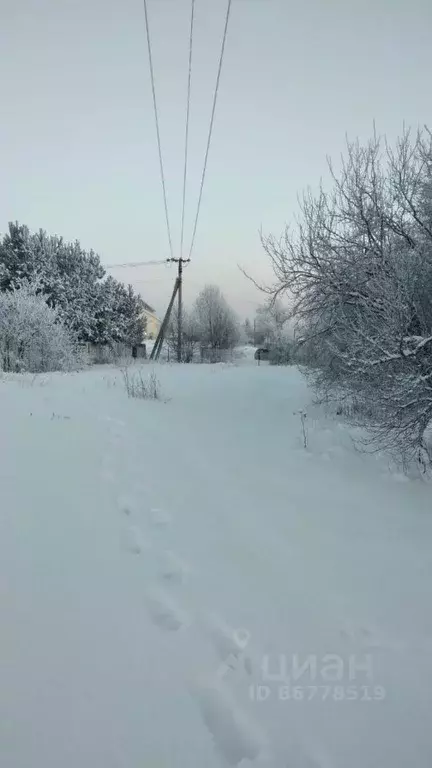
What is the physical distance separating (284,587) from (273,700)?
0.76m

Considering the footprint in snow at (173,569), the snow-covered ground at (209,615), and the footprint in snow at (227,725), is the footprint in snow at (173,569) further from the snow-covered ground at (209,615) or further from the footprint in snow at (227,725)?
the footprint in snow at (227,725)

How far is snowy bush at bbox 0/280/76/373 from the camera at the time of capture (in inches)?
606

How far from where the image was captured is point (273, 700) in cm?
149

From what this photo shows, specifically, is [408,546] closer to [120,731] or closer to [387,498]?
[387,498]

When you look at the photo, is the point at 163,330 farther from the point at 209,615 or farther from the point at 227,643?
the point at 227,643

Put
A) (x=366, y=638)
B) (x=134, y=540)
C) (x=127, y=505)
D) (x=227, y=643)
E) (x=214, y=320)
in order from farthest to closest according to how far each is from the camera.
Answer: (x=214, y=320) → (x=127, y=505) → (x=134, y=540) → (x=366, y=638) → (x=227, y=643)

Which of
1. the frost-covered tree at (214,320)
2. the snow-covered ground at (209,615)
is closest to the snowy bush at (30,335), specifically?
the snow-covered ground at (209,615)

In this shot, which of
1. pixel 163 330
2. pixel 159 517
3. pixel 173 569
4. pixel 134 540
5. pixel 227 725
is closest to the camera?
pixel 227 725

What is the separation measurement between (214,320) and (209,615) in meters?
37.1

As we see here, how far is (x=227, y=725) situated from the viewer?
1.37m

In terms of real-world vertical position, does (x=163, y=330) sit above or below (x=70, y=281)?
below

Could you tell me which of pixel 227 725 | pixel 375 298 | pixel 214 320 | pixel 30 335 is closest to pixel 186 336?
pixel 214 320

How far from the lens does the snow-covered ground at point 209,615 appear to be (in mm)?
1324

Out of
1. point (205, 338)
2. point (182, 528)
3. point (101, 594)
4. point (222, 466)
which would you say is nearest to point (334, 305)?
point (222, 466)
